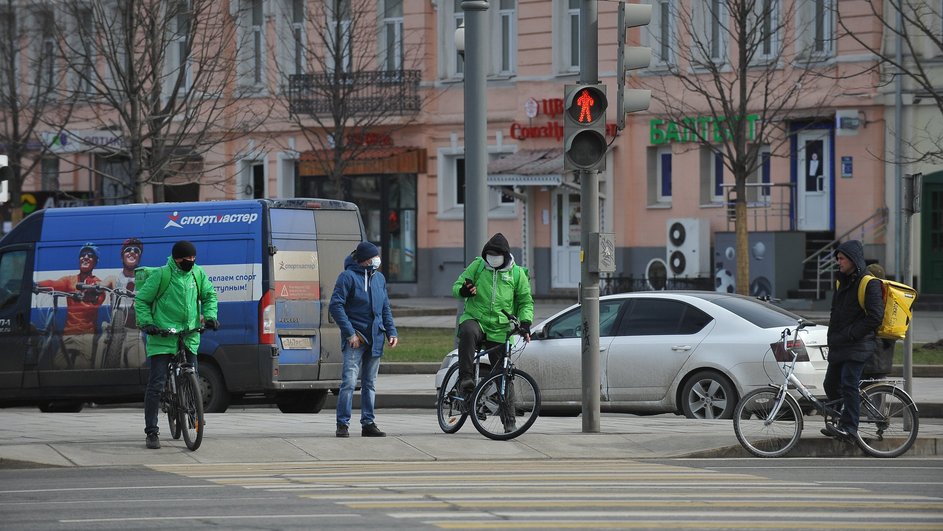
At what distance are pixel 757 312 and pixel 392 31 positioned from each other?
27594 mm

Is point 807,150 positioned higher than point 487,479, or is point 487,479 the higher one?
point 807,150

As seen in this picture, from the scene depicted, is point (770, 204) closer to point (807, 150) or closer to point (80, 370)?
point (807, 150)

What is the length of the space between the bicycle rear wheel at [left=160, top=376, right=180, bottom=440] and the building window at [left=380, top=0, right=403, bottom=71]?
28.8 m

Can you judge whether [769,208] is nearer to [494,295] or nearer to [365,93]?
[365,93]

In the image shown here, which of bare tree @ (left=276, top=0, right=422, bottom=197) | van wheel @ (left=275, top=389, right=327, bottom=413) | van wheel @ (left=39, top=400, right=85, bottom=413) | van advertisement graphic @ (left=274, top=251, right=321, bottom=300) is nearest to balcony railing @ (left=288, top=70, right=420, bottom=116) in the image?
bare tree @ (left=276, top=0, right=422, bottom=197)

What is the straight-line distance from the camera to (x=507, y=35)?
41.5m

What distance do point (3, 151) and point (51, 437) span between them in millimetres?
29604

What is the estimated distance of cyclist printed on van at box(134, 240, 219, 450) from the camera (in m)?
13.7

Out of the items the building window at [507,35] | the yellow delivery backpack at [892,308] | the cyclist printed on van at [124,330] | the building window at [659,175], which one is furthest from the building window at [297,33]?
the yellow delivery backpack at [892,308]

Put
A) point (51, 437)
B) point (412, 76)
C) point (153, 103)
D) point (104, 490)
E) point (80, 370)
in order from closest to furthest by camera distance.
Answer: point (104, 490), point (51, 437), point (80, 370), point (153, 103), point (412, 76)

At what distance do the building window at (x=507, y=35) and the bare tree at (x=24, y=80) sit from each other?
1081 centimetres

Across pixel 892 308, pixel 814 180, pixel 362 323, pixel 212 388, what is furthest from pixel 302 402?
pixel 814 180

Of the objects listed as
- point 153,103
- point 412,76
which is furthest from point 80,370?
point 412,76

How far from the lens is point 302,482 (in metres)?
11.5
